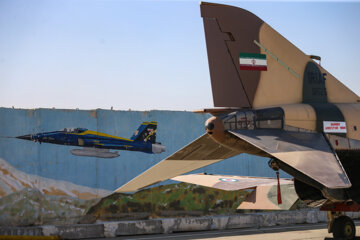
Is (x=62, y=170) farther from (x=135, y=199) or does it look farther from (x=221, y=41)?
(x=221, y=41)

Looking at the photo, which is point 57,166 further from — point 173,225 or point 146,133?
point 173,225

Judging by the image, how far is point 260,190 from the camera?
11852 millimetres

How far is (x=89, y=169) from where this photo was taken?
1731 cm

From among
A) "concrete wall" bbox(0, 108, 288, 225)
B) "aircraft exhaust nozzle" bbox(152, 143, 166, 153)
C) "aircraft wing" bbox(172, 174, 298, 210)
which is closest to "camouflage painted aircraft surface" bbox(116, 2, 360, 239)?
"aircraft wing" bbox(172, 174, 298, 210)

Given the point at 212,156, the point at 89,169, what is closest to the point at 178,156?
the point at 212,156

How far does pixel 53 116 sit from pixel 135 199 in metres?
4.30

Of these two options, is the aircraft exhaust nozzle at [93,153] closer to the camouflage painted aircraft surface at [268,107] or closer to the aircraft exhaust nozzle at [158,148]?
the aircraft exhaust nozzle at [158,148]

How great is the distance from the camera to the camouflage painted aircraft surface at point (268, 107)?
29.2ft

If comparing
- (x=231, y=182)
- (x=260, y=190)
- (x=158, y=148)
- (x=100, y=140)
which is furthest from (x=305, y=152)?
(x=158, y=148)

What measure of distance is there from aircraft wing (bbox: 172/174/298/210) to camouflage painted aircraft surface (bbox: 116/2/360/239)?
908 millimetres

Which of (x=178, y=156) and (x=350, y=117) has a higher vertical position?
(x=350, y=117)

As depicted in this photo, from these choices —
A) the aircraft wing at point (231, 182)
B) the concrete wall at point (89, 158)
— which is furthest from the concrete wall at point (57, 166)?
the aircraft wing at point (231, 182)

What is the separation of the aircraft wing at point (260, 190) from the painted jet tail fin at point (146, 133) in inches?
206

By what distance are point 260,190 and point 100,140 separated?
7623mm
